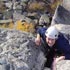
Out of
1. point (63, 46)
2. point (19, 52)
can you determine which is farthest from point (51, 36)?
point (19, 52)

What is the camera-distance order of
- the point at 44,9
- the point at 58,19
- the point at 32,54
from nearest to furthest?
1. the point at 32,54
2. the point at 58,19
3. the point at 44,9

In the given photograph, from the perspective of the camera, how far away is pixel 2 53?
420 centimetres

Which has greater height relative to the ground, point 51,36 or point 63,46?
point 51,36

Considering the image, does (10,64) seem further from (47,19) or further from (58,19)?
(47,19)

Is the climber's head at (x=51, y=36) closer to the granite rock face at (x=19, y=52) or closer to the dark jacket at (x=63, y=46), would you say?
the dark jacket at (x=63, y=46)

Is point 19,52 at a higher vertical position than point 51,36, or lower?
lower

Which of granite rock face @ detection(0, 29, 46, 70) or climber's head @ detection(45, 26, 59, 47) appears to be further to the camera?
climber's head @ detection(45, 26, 59, 47)

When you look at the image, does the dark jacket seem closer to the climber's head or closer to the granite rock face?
the climber's head

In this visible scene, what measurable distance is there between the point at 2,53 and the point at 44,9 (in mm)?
15061

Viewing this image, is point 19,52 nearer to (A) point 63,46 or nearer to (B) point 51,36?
(B) point 51,36

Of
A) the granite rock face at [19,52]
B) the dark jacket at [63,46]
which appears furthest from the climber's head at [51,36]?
the granite rock face at [19,52]

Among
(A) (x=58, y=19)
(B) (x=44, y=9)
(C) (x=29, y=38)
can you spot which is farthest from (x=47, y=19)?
(C) (x=29, y=38)

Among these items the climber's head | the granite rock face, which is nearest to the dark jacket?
the climber's head

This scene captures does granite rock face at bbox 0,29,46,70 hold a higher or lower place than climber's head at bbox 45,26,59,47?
lower
